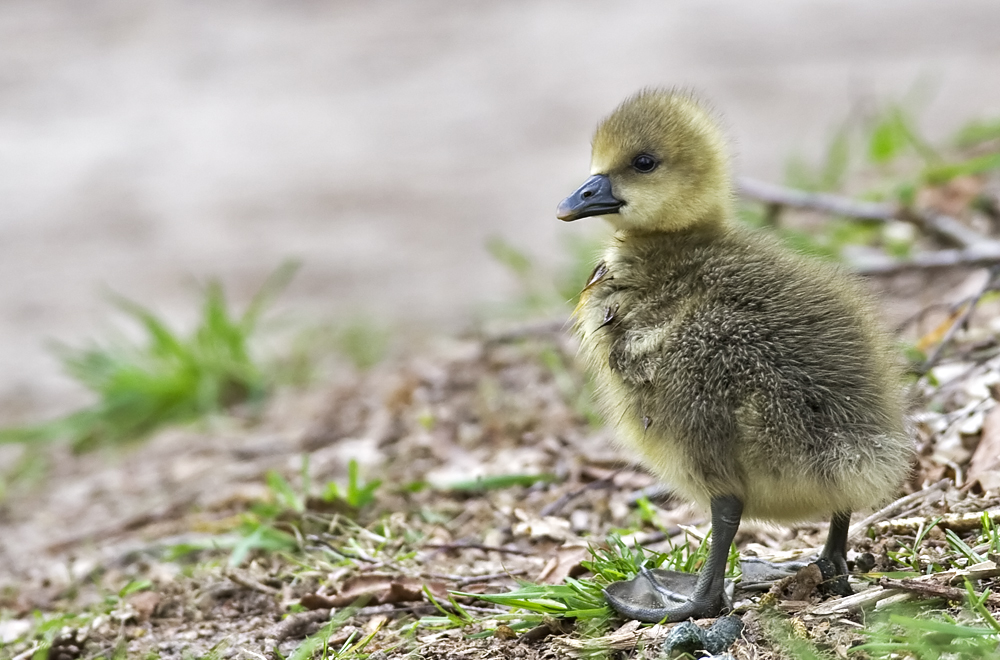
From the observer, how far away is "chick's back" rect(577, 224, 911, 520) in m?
3.27

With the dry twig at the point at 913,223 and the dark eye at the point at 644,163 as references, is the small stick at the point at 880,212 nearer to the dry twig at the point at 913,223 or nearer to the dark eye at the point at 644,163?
the dry twig at the point at 913,223

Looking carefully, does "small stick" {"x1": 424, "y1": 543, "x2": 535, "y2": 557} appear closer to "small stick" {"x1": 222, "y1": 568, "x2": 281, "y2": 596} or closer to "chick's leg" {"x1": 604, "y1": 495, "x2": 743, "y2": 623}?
"small stick" {"x1": 222, "y1": 568, "x2": 281, "y2": 596}

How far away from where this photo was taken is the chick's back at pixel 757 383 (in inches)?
129

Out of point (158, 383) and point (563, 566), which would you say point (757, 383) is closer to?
point (563, 566)

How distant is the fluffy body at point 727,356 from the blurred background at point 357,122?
4.67m

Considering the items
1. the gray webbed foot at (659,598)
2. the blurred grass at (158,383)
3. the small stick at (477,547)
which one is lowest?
the small stick at (477,547)

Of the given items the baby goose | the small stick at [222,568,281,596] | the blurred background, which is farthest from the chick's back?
the blurred background

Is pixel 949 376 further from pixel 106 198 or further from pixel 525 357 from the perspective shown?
pixel 106 198

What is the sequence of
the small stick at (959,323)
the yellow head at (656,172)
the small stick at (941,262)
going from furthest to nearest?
1. the small stick at (941,262)
2. the small stick at (959,323)
3. the yellow head at (656,172)

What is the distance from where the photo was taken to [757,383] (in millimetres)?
3309

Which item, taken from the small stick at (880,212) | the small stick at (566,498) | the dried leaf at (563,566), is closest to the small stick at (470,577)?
the dried leaf at (563,566)

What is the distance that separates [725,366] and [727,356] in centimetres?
3

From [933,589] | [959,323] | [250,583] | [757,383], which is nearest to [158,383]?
[250,583]

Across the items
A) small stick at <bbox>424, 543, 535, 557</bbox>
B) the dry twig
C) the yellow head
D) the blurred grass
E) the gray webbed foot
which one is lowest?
small stick at <bbox>424, 543, 535, 557</bbox>
